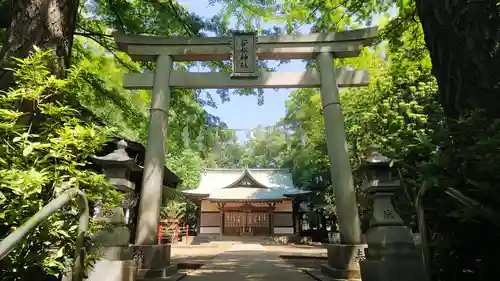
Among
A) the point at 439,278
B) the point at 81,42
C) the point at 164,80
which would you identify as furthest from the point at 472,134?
the point at 81,42

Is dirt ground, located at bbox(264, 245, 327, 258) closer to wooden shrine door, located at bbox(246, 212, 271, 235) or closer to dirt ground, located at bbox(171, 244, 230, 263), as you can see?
dirt ground, located at bbox(171, 244, 230, 263)

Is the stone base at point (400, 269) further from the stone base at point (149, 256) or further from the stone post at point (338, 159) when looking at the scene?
the stone base at point (149, 256)

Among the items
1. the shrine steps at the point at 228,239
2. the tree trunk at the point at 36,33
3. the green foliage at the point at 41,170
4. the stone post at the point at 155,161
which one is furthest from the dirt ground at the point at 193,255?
the tree trunk at the point at 36,33

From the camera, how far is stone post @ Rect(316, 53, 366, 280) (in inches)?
200

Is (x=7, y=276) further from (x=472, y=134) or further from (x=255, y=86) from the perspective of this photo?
(x=255, y=86)

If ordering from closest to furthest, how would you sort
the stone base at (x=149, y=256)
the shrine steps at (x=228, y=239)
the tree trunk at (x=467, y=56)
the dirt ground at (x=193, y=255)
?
the tree trunk at (x=467, y=56), the stone base at (x=149, y=256), the dirt ground at (x=193, y=255), the shrine steps at (x=228, y=239)

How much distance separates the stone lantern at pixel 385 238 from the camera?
12.5 feet

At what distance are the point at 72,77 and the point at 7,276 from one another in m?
1.51

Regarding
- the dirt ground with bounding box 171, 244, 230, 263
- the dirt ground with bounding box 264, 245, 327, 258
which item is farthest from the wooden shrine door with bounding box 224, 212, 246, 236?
the dirt ground with bounding box 264, 245, 327, 258

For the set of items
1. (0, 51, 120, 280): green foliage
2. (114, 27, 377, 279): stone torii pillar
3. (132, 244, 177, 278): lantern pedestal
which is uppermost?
(114, 27, 377, 279): stone torii pillar

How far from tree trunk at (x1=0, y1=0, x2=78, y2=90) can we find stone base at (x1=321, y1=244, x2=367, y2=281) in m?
4.96

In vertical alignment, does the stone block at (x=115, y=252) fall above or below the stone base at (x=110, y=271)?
above

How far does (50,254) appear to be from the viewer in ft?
6.81

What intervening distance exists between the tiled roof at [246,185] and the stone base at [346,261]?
1484 centimetres
